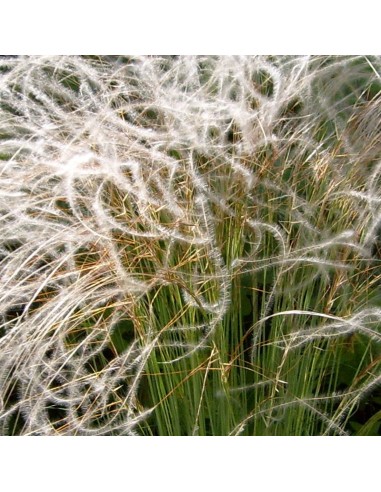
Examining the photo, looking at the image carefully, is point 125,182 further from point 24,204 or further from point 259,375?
point 259,375

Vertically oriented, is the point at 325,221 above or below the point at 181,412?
above
